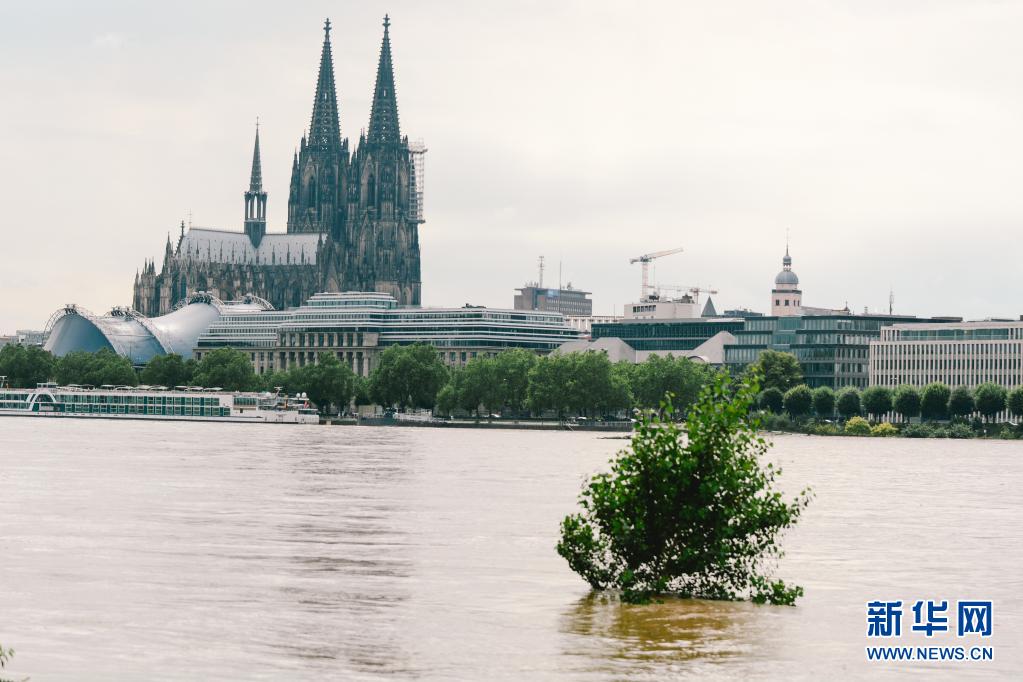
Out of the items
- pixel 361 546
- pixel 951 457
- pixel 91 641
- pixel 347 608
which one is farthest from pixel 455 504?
pixel 951 457

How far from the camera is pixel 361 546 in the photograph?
53.3 metres

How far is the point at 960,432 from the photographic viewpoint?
7146 inches

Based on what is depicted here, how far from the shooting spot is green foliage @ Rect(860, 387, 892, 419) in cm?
19150

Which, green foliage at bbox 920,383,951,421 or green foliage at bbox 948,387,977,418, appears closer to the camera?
green foliage at bbox 948,387,977,418

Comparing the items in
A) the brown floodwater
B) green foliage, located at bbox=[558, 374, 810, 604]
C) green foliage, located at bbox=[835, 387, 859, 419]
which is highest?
green foliage, located at bbox=[835, 387, 859, 419]

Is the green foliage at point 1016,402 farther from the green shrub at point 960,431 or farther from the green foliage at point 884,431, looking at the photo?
the green foliage at point 884,431

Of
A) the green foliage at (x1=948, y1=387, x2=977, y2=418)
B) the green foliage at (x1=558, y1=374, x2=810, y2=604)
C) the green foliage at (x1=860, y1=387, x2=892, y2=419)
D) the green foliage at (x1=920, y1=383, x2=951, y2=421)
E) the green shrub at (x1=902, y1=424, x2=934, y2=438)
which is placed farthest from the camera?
the green foliage at (x1=860, y1=387, x2=892, y2=419)

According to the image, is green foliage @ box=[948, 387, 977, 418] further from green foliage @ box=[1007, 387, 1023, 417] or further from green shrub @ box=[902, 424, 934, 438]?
green foliage @ box=[1007, 387, 1023, 417]

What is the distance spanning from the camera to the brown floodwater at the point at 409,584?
34.8 m

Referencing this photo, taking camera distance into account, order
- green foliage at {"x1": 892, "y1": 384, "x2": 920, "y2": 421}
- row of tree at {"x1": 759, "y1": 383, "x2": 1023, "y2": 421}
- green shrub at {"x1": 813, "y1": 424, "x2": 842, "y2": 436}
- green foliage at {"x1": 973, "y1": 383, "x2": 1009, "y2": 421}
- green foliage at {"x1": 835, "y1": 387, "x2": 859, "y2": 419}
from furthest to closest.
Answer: green foliage at {"x1": 835, "y1": 387, "x2": 859, "y2": 419}, green shrub at {"x1": 813, "y1": 424, "x2": 842, "y2": 436}, green foliage at {"x1": 892, "y1": 384, "x2": 920, "y2": 421}, row of tree at {"x1": 759, "y1": 383, "x2": 1023, "y2": 421}, green foliage at {"x1": 973, "y1": 383, "x2": 1009, "y2": 421}

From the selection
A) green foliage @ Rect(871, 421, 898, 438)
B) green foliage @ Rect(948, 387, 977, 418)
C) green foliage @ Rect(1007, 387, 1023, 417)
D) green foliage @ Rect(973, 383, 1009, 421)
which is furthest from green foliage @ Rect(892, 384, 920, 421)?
green foliage @ Rect(1007, 387, 1023, 417)

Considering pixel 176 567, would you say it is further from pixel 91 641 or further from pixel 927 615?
pixel 927 615

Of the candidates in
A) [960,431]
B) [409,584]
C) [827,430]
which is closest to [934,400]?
[960,431]

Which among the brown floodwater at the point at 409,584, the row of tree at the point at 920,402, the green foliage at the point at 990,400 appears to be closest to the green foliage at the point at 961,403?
the row of tree at the point at 920,402
